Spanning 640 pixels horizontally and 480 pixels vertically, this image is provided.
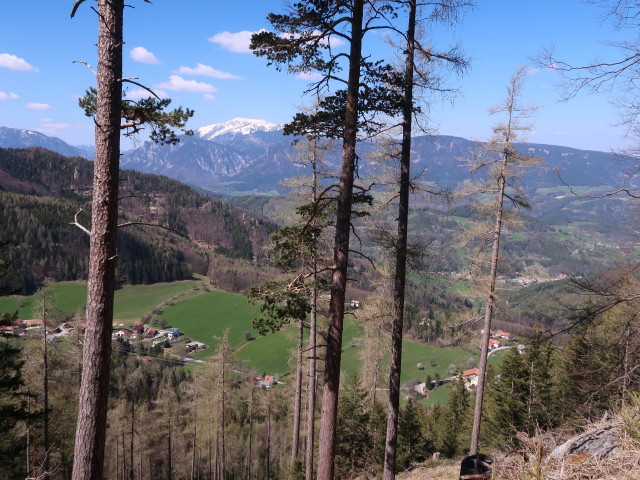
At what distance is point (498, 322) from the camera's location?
83938 mm

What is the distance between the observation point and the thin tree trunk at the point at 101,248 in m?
4.16

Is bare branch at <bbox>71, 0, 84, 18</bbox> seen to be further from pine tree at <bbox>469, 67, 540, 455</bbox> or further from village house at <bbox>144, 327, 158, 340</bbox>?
village house at <bbox>144, 327, 158, 340</bbox>

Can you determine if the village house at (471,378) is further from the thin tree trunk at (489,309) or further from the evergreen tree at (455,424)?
the thin tree trunk at (489,309)

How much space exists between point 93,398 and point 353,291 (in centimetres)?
9678

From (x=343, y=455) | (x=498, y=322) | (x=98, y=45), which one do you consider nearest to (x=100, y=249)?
(x=98, y=45)

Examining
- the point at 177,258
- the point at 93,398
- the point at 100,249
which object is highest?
the point at 100,249

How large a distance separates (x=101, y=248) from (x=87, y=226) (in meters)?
128

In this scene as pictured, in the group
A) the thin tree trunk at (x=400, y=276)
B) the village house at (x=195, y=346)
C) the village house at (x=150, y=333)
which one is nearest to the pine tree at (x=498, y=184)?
the thin tree trunk at (x=400, y=276)

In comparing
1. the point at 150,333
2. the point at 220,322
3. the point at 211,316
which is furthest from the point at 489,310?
the point at 211,316

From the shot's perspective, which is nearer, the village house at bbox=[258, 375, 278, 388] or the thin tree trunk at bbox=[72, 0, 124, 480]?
the thin tree trunk at bbox=[72, 0, 124, 480]

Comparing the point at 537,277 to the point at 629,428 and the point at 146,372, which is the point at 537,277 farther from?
the point at 629,428

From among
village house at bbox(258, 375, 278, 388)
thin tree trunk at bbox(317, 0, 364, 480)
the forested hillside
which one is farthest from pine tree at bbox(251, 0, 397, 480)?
the forested hillside

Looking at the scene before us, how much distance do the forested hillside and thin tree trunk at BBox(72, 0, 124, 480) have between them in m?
61.9

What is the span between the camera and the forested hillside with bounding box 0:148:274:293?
103 metres
